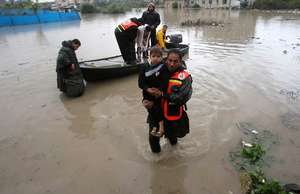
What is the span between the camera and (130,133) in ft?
17.3

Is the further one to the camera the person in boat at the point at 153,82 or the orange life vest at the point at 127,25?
the orange life vest at the point at 127,25

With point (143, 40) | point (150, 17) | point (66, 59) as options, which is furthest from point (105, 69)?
point (150, 17)

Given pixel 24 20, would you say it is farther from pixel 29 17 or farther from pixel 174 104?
pixel 174 104

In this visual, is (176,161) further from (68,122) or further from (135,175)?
(68,122)

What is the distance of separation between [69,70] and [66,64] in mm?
267

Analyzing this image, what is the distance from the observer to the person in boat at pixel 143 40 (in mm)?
8927

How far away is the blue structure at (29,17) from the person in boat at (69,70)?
27679 mm

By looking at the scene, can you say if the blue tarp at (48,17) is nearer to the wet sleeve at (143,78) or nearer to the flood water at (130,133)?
the flood water at (130,133)

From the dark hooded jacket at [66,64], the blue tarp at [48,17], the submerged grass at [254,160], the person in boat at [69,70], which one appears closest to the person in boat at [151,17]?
the person in boat at [69,70]

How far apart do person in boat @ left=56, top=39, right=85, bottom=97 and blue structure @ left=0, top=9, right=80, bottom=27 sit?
27.7 metres

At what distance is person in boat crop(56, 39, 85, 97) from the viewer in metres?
6.55

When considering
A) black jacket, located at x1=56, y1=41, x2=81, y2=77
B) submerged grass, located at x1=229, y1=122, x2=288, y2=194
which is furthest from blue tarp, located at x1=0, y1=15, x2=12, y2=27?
submerged grass, located at x1=229, y1=122, x2=288, y2=194

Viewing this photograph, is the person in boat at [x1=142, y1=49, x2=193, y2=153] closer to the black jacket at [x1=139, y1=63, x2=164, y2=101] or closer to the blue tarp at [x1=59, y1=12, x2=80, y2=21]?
the black jacket at [x1=139, y1=63, x2=164, y2=101]

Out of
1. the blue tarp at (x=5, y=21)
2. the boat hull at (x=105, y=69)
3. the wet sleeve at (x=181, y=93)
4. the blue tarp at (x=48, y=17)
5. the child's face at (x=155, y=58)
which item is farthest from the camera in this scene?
the blue tarp at (x=48, y=17)
